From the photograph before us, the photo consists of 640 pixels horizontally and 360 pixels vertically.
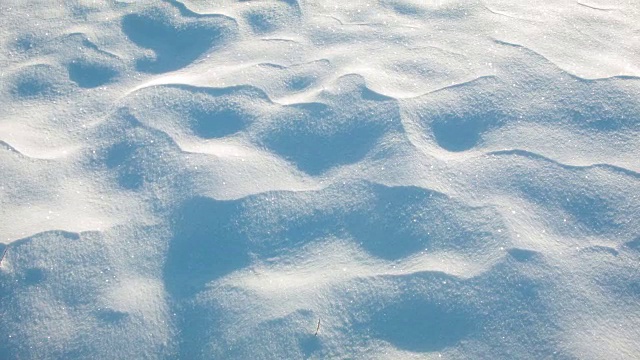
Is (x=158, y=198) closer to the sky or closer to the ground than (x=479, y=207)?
closer to the ground

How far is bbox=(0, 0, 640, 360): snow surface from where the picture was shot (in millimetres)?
1310

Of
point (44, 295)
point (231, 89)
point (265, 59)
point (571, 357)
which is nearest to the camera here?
point (571, 357)

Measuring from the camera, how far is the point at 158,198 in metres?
1.56

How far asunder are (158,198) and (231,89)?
0.47 m

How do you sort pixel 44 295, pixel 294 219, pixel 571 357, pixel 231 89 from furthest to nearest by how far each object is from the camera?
1. pixel 231 89
2. pixel 294 219
3. pixel 44 295
4. pixel 571 357

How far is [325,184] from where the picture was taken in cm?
156

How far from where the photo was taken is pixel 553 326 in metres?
1.28

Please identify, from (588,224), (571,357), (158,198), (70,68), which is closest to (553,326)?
(571,357)

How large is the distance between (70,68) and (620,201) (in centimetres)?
188

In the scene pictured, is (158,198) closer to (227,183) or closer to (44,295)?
(227,183)

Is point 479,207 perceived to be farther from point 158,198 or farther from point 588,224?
point 158,198

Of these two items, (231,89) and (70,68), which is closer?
(231,89)

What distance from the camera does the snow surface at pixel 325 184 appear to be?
131cm

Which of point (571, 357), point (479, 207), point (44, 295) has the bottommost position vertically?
point (44, 295)
